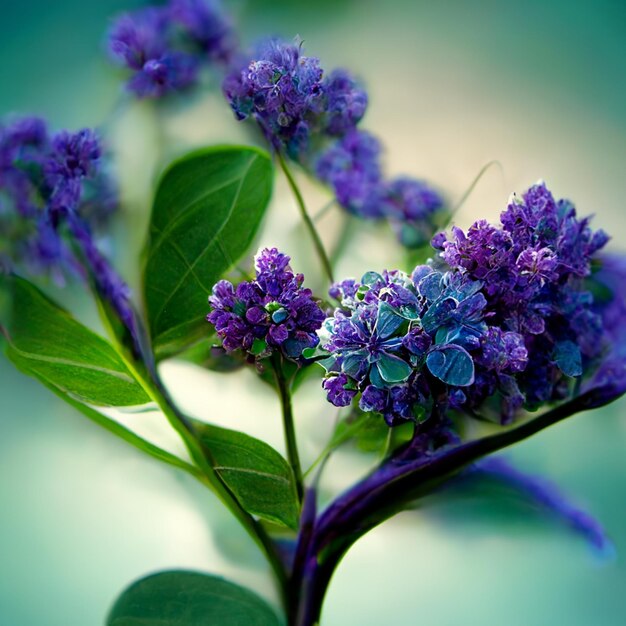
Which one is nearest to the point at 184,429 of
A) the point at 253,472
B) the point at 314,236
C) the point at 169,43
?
the point at 253,472

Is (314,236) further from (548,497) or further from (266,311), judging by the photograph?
(548,497)

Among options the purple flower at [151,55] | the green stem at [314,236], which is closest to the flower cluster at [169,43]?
the purple flower at [151,55]

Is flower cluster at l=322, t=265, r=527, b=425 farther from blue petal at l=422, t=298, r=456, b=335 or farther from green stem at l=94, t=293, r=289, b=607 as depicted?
green stem at l=94, t=293, r=289, b=607

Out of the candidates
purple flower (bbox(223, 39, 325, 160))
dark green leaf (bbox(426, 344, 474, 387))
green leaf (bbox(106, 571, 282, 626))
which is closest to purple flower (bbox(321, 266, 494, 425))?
dark green leaf (bbox(426, 344, 474, 387))

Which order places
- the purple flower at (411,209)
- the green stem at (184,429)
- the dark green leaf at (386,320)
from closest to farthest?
1. the dark green leaf at (386,320)
2. the green stem at (184,429)
3. the purple flower at (411,209)

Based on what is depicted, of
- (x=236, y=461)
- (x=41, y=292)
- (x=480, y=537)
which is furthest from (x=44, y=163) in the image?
(x=480, y=537)

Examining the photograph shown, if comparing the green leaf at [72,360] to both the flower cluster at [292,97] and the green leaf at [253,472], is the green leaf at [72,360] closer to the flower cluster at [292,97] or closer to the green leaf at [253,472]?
the green leaf at [253,472]
